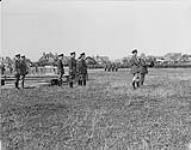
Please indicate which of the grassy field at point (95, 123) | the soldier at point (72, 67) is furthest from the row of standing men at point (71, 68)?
the grassy field at point (95, 123)

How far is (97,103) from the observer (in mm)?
9391

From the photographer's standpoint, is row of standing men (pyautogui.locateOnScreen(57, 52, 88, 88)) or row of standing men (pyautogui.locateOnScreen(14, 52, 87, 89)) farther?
row of standing men (pyautogui.locateOnScreen(57, 52, 88, 88))

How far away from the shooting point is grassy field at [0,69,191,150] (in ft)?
18.6

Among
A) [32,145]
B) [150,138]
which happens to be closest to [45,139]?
[32,145]

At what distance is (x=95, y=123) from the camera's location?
6930mm

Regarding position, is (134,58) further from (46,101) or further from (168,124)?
(168,124)

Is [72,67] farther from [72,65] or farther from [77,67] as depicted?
[77,67]

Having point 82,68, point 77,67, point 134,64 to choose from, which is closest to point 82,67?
point 82,68

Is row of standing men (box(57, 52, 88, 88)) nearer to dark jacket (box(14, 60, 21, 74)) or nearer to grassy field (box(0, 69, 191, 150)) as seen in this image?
dark jacket (box(14, 60, 21, 74))

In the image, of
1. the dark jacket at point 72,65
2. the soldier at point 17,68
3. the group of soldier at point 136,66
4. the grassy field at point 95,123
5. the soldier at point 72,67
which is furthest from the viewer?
the dark jacket at point 72,65

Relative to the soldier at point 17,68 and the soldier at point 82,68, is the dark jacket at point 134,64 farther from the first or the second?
the soldier at point 17,68

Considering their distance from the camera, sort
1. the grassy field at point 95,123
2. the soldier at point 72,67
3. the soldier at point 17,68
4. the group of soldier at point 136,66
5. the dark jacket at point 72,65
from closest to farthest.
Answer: the grassy field at point 95,123
the group of soldier at point 136,66
the soldier at point 17,68
the soldier at point 72,67
the dark jacket at point 72,65

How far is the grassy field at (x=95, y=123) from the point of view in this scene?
5.67m

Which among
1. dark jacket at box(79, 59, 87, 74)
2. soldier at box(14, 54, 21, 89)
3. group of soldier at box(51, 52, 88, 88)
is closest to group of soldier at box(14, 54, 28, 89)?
soldier at box(14, 54, 21, 89)
